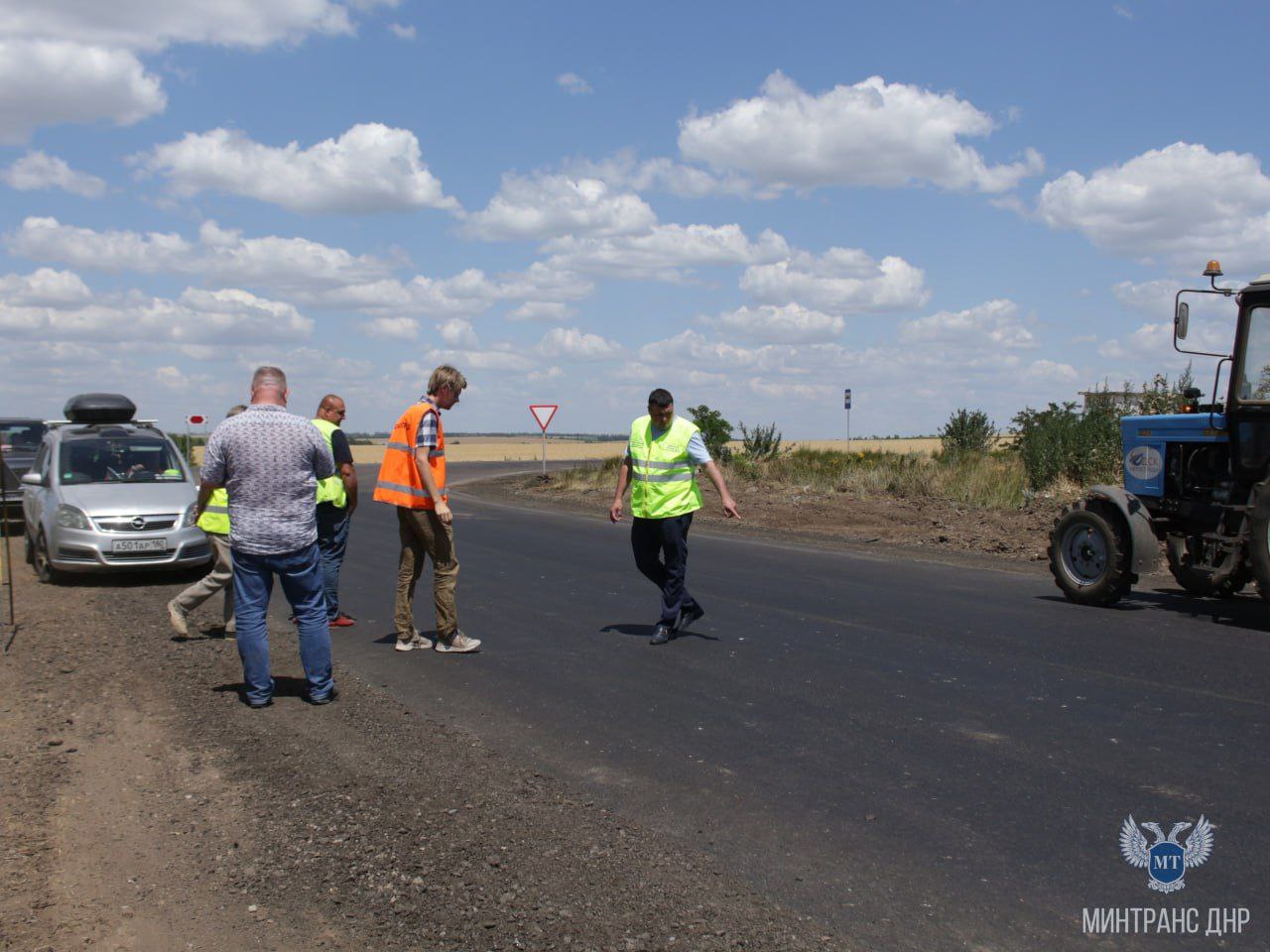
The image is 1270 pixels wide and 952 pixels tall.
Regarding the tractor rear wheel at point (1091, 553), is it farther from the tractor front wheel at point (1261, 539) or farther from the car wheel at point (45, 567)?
the car wheel at point (45, 567)

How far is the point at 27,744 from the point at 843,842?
429cm

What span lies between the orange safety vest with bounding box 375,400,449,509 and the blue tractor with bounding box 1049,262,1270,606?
6.03 metres

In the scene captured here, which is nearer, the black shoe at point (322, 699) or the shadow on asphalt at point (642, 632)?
the black shoe at point (322, 699)

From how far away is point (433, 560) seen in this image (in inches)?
325

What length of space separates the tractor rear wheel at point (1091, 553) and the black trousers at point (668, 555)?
4.18 meters

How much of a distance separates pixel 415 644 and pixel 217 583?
1669 millimetres

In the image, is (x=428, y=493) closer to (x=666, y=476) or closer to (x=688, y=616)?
(x=666, y=476)

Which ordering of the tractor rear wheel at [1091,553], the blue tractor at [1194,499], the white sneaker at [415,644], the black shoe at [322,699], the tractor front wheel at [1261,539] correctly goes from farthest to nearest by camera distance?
the tractor rear wheel at [1091,553] → the blue tractor at [1194,499] → the tractor front wheel at [1261,539] → the white sneaker at [415,644] → the black shoe at [322,699]

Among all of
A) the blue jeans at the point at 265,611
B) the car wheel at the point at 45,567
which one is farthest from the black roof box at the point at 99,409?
the blue jeans at the point at 265,611

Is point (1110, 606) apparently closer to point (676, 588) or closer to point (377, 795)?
point (676, 588)

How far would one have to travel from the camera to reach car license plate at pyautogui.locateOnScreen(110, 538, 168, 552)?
1225cm

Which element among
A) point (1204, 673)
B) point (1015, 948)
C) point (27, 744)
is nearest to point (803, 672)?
point (1204, 673)

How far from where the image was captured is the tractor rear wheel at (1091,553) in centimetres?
1044

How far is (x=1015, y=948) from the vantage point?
365 cm
